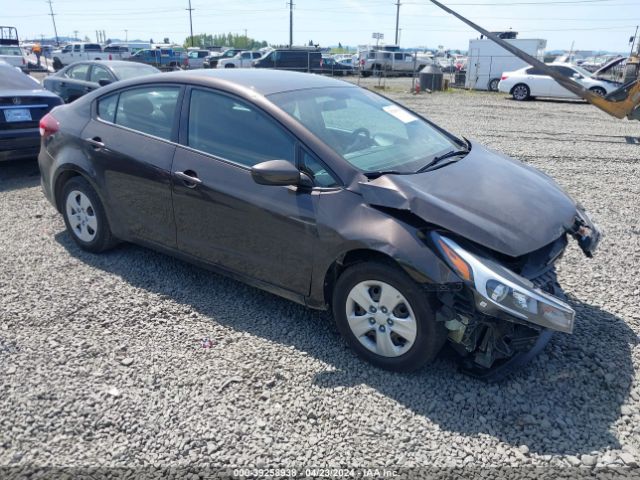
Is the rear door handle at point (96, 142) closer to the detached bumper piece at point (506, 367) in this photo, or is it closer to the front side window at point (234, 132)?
the front side window at point (234, 132)

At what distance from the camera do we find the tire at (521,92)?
65.6 feet

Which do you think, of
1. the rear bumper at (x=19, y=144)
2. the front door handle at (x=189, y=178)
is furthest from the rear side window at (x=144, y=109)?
the rear bumper at (x=19, y=144)

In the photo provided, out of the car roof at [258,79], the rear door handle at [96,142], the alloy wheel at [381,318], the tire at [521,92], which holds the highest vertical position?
the car roof at [258,79]

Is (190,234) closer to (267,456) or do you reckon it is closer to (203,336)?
(203,336)

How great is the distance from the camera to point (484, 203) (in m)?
3.04

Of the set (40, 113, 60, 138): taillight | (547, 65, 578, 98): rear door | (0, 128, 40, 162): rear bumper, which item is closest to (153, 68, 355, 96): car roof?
(40, 113, 60, 138): taillight

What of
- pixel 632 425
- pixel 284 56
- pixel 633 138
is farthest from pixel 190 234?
pixel 284 56

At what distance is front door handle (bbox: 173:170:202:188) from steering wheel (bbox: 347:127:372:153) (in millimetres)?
1085

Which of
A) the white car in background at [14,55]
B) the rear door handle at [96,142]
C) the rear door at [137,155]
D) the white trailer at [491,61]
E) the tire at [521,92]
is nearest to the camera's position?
the rear door at [137,155]

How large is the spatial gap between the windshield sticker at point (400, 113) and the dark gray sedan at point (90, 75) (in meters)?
7.62

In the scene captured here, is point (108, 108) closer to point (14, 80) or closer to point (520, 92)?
point (14, 80)

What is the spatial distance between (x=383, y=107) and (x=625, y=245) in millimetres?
2859

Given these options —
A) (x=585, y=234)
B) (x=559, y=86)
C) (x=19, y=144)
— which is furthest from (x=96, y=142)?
(x=559, y=86)

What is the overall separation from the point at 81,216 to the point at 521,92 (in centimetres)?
1916
